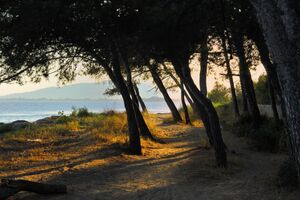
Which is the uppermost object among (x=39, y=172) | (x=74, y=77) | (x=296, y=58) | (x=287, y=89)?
(x=74, y=77)

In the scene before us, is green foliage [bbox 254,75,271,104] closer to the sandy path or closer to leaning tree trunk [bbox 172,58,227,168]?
the sandy path

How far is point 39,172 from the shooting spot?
38.8ft

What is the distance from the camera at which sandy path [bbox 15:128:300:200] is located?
9164mm

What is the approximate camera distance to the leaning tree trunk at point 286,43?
6285 millimetres

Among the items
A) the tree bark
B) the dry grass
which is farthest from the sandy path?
the dry grass

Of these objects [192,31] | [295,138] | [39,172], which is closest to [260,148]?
[192,31]

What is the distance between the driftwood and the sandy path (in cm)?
17

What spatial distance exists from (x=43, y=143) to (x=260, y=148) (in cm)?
813

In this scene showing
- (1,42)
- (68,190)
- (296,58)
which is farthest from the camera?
(1,42)

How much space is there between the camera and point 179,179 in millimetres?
10961

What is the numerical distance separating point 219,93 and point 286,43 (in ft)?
133

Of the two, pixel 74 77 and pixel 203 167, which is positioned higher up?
pixel 74 77

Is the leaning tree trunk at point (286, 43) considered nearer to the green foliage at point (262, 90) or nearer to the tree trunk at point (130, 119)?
the tree trunk at point (130, 119)

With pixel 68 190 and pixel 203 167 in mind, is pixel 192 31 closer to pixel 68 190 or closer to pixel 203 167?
pixel 203 167
